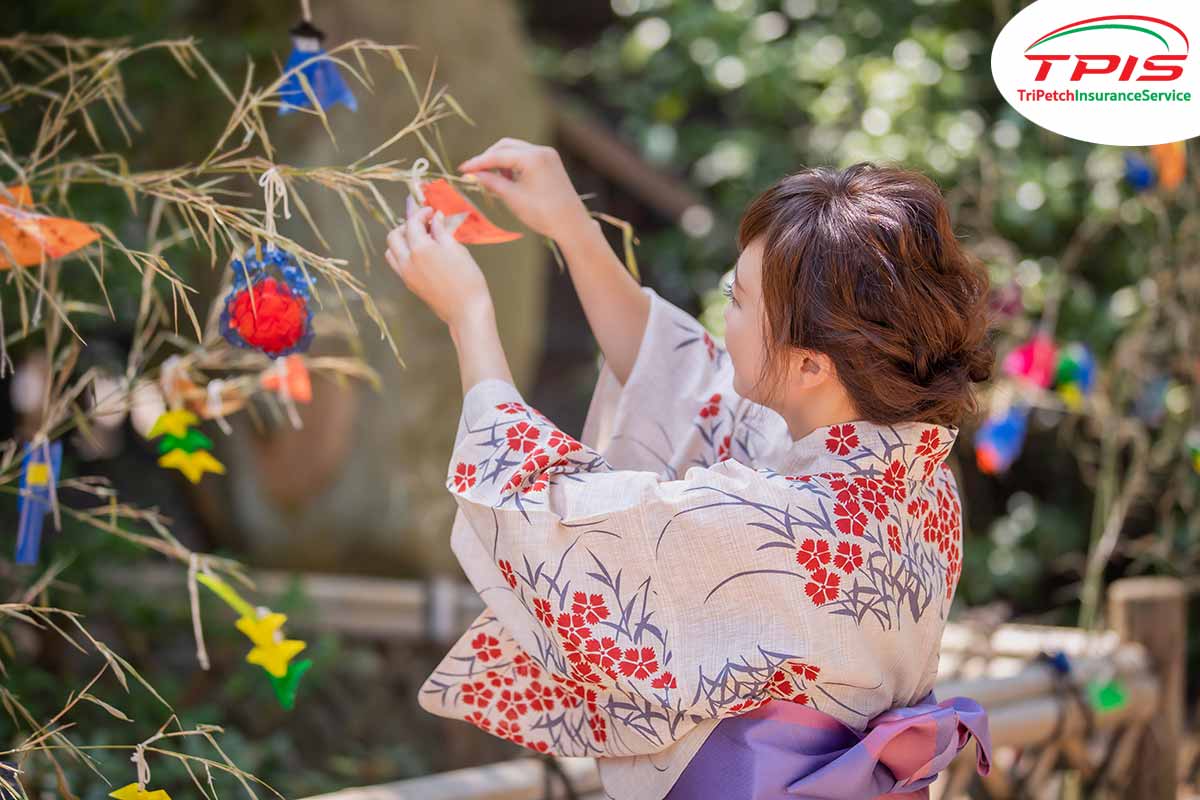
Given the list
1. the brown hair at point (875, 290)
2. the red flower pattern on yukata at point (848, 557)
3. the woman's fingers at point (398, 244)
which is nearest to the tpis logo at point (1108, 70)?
the brown hair at point (875, 290)

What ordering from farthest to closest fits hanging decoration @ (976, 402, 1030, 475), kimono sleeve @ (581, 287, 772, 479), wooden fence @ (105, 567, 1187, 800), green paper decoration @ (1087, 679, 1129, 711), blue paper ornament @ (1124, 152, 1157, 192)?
blue paper ornament @ (1124, 152, 1157, 192), hanging decoration @ (976, 402, 1030, 475), green paper decoration @ (1087, 679, 1129, 711), wooden fence @ (105, 567, 1187, 800), kimono sleeve @ (581, 287, 772, 479)

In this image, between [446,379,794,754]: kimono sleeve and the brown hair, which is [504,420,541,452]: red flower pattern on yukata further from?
the brown hair

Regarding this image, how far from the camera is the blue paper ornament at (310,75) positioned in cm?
119

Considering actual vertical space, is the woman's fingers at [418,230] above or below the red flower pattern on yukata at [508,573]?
above

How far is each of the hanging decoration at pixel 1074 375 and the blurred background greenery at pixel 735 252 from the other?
0.14 m

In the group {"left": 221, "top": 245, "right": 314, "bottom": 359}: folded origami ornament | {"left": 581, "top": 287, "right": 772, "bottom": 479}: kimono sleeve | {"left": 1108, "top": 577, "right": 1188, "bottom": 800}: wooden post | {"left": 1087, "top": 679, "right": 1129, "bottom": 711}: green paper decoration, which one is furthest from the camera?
{"left": 1108, "top": 577, "right": 1188, "bottom": 800}: wooden post

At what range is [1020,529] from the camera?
12.9 feet

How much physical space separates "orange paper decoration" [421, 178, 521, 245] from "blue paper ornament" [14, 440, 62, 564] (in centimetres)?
46

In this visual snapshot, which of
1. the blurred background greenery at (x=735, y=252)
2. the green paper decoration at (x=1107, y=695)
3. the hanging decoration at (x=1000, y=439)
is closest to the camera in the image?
the green paper decoration at (x=1107, y=695)

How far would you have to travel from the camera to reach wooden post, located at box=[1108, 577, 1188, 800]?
2262 mm

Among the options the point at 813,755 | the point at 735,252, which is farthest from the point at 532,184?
the point at 735,252

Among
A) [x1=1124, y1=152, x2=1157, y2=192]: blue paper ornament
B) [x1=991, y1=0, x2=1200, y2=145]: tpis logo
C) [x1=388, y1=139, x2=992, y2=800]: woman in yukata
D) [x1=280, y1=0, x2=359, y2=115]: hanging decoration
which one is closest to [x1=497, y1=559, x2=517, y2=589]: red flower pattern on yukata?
[x1=388, y1=139, x2=992, y2=800]: woman in yukata

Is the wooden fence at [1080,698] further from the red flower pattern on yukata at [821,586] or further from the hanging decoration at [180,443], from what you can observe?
the red flower pattern on yukata at [821,586]

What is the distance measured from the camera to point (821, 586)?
106 centimetres
